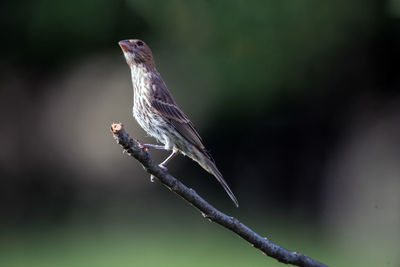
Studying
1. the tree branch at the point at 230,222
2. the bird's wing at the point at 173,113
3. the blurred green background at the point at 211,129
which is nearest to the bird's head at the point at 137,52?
the bird's wing at the point at 173,113

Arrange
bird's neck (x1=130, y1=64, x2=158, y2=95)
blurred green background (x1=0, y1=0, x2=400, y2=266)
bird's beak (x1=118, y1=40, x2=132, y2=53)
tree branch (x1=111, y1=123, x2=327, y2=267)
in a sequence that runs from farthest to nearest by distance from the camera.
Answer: blurred green background (x1=0, y1=0, x2=400, y2=266), bird's neck (x1=130, y1=64, x2=158, y2=95), bird's beak (x1=118, y1=40, x2=132, y2=53), tree branch (x1=111, y1=123, x2=327, y2=267)

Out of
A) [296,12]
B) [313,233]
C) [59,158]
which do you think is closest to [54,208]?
[59,158]

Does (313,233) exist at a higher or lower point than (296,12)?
lower

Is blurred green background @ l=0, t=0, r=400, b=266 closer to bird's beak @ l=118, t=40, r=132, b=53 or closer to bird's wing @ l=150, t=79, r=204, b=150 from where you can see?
bird's wing @ l=150, t=79, r=204, b=150

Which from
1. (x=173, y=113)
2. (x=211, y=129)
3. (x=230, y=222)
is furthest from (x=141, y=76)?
(x=211, y=129)

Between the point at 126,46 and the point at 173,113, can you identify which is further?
the point at 173,113

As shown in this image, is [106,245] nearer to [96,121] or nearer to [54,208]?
[54,208]

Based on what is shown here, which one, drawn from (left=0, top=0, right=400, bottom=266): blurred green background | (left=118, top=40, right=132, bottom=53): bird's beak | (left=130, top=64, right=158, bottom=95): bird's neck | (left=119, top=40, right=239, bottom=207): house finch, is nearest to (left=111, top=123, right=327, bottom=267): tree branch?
(left=119, top=40, right=239, bottom=207): house finch

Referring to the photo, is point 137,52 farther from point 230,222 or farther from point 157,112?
point 230,222
